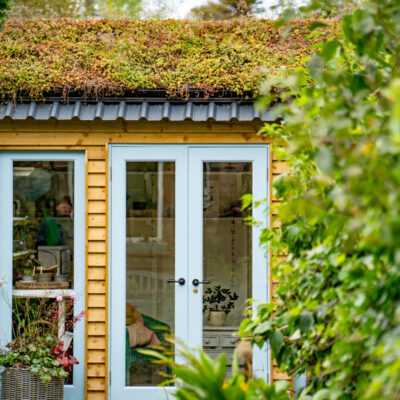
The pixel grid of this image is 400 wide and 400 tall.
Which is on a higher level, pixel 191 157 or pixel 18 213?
pixel 191 157

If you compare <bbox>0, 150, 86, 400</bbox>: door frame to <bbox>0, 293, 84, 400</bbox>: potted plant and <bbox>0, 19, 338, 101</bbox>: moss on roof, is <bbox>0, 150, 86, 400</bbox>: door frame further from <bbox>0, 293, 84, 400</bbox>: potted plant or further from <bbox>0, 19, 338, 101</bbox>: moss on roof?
<bbox>0, 19, 338, 101</bbox>: moss on roof

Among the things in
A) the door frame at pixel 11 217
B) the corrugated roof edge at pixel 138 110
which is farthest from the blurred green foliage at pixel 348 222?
the door frame at pixel 11 217

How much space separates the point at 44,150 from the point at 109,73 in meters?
0.95

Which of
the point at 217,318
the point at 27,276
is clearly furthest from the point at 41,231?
the point at 217,318

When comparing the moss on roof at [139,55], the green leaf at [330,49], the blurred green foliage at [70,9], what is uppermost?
the blurred green foliage at [70,9]

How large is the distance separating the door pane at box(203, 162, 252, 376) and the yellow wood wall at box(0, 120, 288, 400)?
1.01ft

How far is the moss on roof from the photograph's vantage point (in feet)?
16.7

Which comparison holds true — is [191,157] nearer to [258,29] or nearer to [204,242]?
[204,242]

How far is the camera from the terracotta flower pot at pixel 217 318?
528 centimetres

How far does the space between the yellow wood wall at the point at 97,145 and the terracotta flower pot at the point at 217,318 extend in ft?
3.15

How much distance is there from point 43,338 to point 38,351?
0.52 feet

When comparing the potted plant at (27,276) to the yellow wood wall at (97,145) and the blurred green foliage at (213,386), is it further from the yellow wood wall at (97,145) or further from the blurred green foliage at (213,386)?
the blurred green foliage at (213,386)

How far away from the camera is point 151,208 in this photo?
5.28 m

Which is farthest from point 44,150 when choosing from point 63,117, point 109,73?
point 109,73
